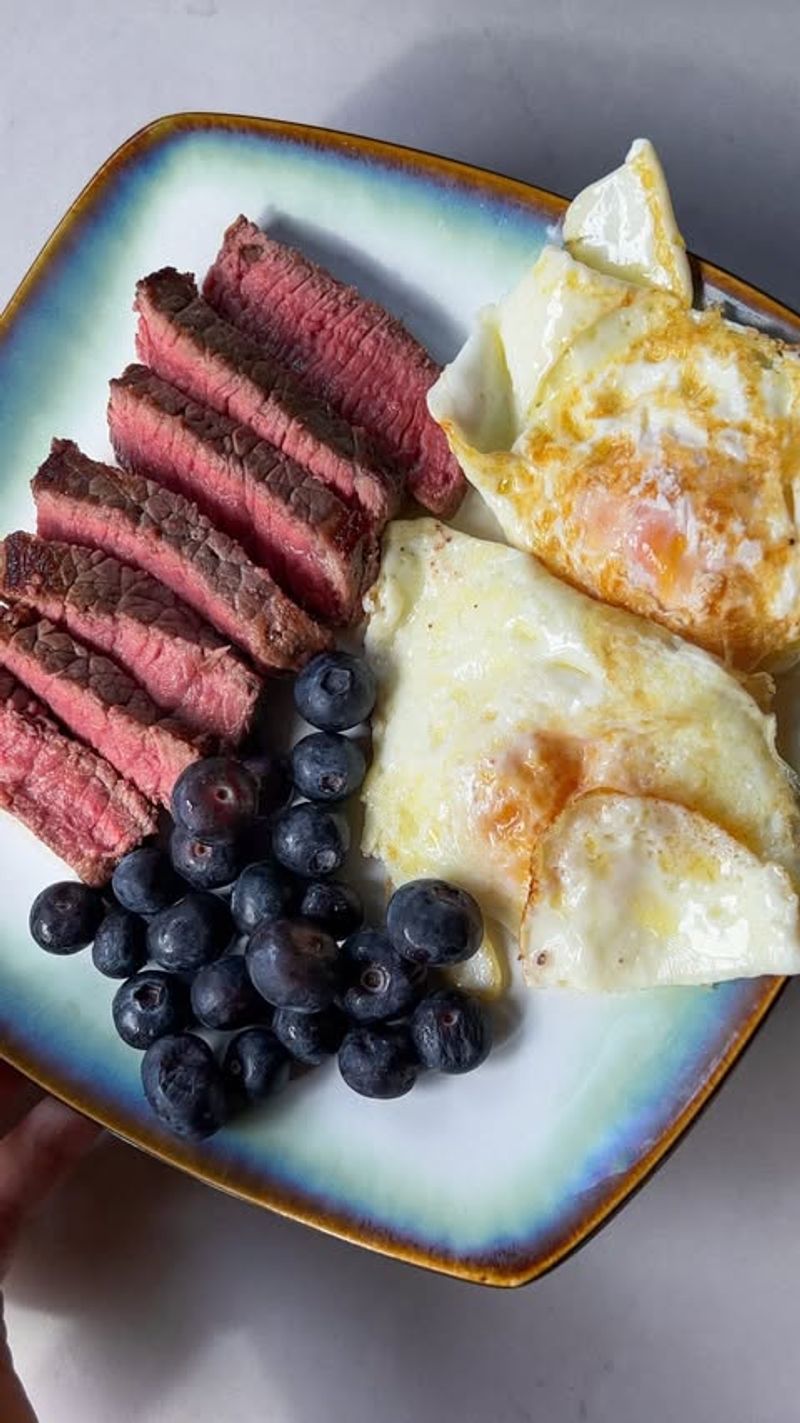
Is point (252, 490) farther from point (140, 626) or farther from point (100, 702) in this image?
point (100, 702)

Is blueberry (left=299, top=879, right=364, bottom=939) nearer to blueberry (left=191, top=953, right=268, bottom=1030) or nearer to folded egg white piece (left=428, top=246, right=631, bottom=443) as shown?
blueberry (left=191, top=953, right=268, bottom=1030)

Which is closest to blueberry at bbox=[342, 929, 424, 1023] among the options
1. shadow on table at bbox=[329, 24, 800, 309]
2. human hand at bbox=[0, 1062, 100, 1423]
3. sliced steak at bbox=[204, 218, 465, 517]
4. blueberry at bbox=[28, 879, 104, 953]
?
blueberry at bbox=[28, 879, 104, 953]

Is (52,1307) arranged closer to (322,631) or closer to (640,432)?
(322,631)

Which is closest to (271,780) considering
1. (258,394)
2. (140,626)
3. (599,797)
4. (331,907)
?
(331,907)

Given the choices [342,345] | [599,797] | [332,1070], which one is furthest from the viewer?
[342,345]

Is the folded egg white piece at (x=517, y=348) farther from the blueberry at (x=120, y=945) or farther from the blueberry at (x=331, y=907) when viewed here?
the blueberry at (x=120, y=945)

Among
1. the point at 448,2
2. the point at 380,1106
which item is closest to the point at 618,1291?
the point at 380,1106
